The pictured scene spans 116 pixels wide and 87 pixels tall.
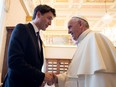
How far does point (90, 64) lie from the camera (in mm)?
1800

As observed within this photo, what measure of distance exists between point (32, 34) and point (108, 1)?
560 cm

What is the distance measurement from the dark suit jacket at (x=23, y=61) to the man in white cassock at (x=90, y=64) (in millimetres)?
518

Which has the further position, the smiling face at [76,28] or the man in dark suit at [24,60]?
the smiling face at [76,28]

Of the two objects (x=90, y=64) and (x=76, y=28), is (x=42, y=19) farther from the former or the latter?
(x=90, y=64)

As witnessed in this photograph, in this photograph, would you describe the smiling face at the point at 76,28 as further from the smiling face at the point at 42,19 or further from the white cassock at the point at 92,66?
the smiling face at the point at 42,19

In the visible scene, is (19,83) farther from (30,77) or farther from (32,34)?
(32,34)

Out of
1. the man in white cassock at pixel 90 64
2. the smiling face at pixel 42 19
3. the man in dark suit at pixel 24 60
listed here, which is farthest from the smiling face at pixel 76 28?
the man in dark suit at pixel 24 60

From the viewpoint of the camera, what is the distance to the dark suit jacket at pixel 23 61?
1357 mm

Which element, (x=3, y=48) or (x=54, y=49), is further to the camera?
(x=54, y=49)

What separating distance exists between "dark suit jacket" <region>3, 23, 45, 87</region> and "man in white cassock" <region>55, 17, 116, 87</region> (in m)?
0.52

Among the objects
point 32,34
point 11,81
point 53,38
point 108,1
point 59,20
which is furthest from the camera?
point 53,38

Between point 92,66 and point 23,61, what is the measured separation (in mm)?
736

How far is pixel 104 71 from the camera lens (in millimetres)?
1720

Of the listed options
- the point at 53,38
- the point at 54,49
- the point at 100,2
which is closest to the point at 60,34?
the point at 53,38
